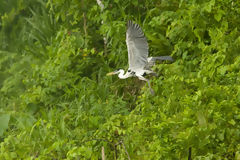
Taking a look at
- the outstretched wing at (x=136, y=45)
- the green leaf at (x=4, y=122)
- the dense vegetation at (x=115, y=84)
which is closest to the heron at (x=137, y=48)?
the outstretched wing at (x=136, y=45)

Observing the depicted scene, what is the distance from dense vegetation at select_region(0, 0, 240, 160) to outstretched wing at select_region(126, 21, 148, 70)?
1.51 feet

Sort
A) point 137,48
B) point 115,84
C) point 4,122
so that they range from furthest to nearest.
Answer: point 115,84
point 4,122
point 137,48

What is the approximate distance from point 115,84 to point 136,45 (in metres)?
1.60

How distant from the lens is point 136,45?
4.43 m

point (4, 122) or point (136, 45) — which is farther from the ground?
point (136, 45)

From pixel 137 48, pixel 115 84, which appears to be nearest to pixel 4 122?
pixel 137 48

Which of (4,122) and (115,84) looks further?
(115,84)

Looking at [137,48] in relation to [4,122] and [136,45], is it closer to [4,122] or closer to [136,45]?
[136,45]

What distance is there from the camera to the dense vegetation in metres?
4.18

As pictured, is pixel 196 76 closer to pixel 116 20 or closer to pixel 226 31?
pixel 226 31

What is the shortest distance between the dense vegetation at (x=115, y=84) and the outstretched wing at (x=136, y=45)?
0.46m

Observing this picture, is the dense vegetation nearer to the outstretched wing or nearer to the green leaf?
the green leaf

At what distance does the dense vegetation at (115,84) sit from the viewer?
164 inches

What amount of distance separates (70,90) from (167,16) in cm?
151
